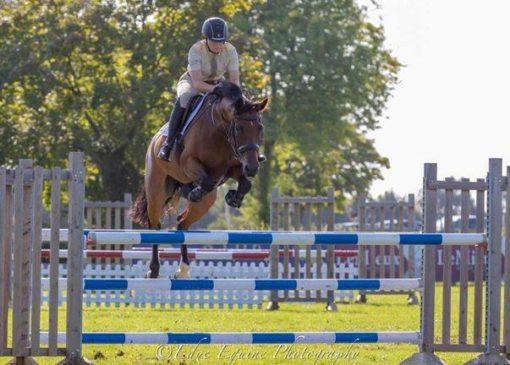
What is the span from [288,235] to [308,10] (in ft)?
128

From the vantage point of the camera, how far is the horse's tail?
40.3 feet

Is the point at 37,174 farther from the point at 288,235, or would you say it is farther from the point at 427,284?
the point at 427,284

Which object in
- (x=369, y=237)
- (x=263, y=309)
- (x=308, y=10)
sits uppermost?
(x=308, y=10)

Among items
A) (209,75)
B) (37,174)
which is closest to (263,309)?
(209,75)

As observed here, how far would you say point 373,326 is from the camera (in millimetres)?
14086

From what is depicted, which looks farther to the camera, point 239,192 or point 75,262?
point 239,192

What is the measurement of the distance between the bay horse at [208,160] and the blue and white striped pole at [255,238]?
1.16 metres

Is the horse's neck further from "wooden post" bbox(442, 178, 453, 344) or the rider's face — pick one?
"wooden post" bbox(442, 178, 453, 344)

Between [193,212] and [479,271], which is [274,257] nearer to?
[193,212]

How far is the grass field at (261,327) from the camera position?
9.95 metres

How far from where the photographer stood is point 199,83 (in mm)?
11266

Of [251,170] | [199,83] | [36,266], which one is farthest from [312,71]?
[36,266]

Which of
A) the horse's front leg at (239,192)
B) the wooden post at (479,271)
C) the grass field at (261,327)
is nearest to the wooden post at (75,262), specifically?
the grass field at (261,327)

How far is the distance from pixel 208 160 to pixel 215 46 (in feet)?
3.48
